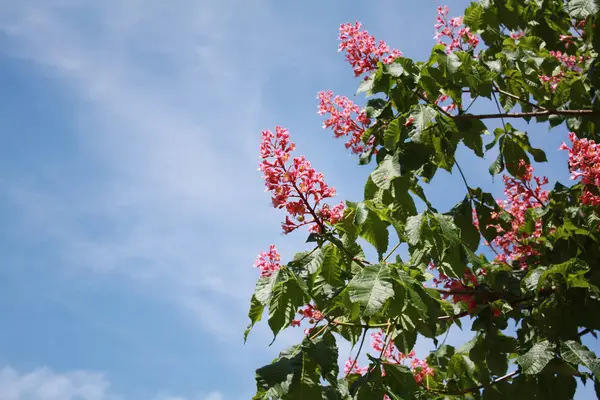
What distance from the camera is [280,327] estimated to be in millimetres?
2252

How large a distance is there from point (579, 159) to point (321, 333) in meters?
1.85

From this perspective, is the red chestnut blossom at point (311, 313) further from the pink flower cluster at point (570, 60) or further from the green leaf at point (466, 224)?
the pink flower cluster at point (570, 60)

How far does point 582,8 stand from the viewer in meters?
3.25

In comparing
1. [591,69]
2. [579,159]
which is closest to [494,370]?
[579,159]

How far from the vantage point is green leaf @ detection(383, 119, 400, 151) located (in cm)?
280

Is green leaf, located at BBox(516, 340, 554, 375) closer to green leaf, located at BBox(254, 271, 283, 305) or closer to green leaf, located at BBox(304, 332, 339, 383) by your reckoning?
green leaf, located at BBox(304, 332, 339, 383)

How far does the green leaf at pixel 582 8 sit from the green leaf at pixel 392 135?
1.37 metres

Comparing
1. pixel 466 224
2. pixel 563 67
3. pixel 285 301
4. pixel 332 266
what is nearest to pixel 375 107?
pixel 466 224

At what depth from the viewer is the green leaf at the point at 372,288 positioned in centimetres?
202

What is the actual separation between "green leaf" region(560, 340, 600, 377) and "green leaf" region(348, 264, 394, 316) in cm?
107

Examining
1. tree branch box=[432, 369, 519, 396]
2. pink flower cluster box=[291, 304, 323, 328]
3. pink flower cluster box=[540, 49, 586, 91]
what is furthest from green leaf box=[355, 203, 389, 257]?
pink flower cluster box=[540, 49, 586, 91]

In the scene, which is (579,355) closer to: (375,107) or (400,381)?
(400,381)

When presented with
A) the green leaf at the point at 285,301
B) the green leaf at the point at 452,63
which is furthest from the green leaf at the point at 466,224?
the green leaf at the point at 285,301

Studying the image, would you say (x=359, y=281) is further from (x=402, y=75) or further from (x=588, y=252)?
(x=588, y=252)
